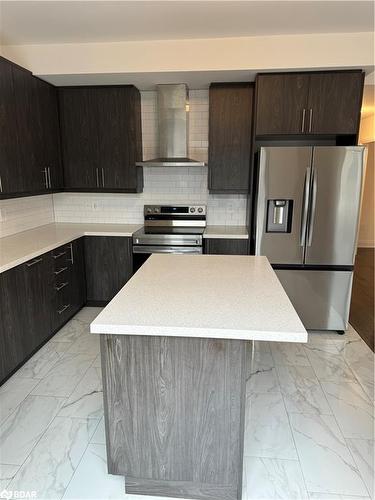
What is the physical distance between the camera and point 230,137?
3.51 meters

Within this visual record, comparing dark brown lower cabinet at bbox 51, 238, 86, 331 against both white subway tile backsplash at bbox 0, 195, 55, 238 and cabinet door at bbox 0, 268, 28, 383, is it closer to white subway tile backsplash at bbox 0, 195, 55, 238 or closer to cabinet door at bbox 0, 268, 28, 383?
cabinet door at bbox 0, 268, 28, 383

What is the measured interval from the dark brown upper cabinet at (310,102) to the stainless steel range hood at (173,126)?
2.65 feet

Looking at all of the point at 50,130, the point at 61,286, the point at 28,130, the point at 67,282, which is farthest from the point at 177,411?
the point at 50,130

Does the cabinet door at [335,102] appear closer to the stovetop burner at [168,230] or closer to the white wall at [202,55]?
the white wall at [202,55]

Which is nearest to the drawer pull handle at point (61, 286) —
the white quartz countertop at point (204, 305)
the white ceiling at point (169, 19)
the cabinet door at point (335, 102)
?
the white quartz countertop at point (204, 305)

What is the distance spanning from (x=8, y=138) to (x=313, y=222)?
2.74 metres

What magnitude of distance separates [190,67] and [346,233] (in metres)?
2.07

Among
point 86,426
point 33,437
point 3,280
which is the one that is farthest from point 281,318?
point 3,280

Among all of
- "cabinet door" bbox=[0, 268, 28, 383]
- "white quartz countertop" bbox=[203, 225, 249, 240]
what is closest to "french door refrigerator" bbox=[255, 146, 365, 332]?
"white quartz countertop" bbox=[203, 225, 249, 240]

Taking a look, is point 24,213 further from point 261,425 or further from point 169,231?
point 261,425

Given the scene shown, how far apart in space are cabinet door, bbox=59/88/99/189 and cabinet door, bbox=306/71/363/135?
7.19ft

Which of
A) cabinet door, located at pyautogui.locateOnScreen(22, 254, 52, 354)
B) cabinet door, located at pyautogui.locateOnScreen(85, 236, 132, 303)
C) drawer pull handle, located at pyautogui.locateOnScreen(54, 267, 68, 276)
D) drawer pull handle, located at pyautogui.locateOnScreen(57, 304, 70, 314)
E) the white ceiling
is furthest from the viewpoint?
cabinet door, located at pyautogui.locateOnScreen(85, 236, 132, 303)

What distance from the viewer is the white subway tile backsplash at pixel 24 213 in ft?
10.9

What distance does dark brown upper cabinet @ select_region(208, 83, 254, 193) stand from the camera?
3434mm
